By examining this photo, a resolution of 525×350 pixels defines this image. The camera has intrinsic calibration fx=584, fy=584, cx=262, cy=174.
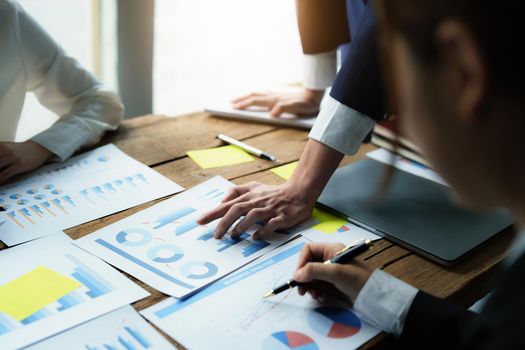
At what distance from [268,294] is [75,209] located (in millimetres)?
414

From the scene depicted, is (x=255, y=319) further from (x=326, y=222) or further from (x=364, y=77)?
(x=364, y=77)

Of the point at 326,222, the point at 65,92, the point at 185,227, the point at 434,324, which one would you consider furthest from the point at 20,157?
the point at 434,324

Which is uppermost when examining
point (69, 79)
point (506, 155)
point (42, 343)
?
point (506, 155)

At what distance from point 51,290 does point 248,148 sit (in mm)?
581

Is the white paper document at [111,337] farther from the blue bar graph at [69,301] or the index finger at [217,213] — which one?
the index finger at [217,213]

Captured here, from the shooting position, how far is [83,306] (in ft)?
2.56

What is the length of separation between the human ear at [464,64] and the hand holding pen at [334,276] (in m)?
0.34

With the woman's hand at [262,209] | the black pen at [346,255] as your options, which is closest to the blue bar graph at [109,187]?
the woman's hand at [262,209]

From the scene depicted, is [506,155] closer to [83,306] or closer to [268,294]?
[268,294]

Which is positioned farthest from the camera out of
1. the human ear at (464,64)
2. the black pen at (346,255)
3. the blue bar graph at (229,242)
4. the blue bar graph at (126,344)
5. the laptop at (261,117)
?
the laptop at (261,117)

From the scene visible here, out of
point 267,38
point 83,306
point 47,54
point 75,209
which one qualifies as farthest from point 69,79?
point 267,38

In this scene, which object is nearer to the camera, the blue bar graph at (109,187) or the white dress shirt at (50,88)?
the blue bar graph at (109,187)

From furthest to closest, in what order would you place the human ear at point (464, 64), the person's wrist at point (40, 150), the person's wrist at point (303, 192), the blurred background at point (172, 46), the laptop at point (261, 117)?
the blurred background at point (172, 46)
the laptop at point (261, 117)
the person's wrist at point (40, 150)
the person's wrist at point (303, 192)
the human ear at point (464, 64)

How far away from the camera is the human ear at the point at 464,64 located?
491mm
